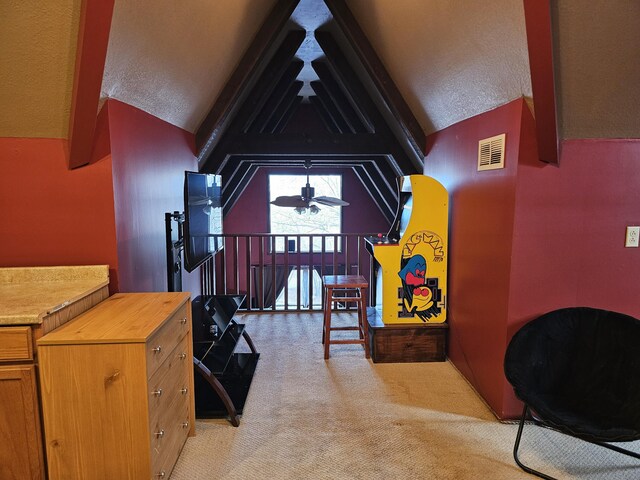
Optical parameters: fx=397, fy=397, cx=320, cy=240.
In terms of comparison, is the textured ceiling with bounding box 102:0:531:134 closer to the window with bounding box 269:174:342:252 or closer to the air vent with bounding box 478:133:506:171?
the air vent with bounding box 478:133:506:171

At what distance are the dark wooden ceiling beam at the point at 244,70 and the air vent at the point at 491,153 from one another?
215 centimetres

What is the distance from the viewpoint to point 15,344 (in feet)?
5.17

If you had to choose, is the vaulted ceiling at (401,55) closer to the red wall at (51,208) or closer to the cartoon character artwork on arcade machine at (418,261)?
the red wall at (51,208)

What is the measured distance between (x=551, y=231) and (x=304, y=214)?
6459 millimetres

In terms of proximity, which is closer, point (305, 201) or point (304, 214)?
Result: point (305, 201)

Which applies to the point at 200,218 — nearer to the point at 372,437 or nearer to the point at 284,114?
the point at 372,437

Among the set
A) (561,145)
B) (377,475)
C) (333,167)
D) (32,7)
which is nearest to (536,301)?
(561,145)

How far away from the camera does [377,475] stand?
6.50ft

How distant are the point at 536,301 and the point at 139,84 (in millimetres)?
2794

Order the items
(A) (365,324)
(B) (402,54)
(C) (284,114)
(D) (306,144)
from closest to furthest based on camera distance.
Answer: (B) (402,54) → (A) (365,324) → (D) (306,144) → (C) (284,114)

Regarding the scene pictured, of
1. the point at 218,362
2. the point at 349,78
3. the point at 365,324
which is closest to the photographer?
the point at 218,362

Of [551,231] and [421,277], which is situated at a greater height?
[551,231]

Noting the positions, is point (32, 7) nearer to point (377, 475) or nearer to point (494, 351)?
point (377, 475)

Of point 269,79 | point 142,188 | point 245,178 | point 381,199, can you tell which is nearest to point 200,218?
point 142,188
